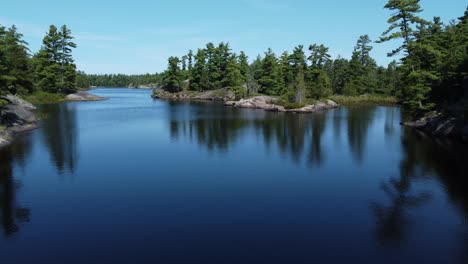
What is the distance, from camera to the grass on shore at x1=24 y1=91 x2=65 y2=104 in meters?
90.0

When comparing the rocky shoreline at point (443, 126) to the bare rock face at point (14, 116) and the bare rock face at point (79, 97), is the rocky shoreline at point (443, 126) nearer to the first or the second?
the bare rock face at point (14, 116)

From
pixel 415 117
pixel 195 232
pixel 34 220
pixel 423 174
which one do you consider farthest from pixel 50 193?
pixel 415 117

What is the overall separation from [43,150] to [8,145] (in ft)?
17.0

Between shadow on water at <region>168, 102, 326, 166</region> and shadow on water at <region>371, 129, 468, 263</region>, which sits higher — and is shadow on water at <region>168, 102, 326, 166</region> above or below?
above

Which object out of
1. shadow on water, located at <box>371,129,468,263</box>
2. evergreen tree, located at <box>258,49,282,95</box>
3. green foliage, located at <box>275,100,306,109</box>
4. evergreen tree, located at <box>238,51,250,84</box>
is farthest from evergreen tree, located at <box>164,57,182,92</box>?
shadow on water, located at <box>371,129,468,263</box>

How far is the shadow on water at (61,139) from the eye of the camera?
32.2m

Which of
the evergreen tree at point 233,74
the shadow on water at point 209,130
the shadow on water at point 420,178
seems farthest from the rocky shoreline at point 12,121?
the evergreen tree at point 233,74

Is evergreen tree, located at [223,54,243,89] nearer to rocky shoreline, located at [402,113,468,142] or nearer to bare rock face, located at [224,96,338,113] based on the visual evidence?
bare rock face, located at [224,96,338,113]

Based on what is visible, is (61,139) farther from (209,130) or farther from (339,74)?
(339,74)

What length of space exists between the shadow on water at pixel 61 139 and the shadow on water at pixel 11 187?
2454mm

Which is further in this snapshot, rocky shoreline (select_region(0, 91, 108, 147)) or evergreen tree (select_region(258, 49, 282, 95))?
evergreen tree (select_region(258, 49, 282, 95))

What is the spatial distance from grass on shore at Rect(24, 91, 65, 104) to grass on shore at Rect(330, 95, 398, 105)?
78.8m

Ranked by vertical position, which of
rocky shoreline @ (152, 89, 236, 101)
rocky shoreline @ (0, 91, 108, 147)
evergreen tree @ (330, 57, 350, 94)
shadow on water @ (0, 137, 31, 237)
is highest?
evergreen tree @ (330, 57, 350, 94)

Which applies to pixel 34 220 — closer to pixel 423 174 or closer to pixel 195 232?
pixel 195 232
